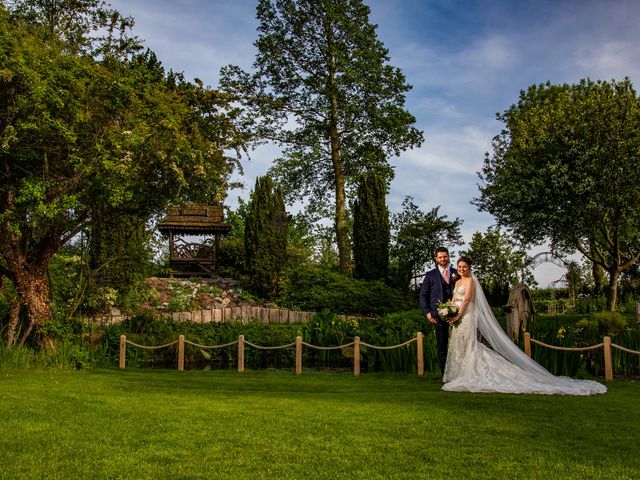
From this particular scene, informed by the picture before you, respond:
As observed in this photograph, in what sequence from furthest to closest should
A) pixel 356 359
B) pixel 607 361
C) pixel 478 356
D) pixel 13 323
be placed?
pixel 13 323, pixel 356 359, pixel 607 361, pixel 478 356

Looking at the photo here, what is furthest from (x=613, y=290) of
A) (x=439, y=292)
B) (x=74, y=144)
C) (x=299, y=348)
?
(x=74, y=144)

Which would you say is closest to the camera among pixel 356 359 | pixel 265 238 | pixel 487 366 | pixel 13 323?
pixel 487 366

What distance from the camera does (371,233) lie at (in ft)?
93.8

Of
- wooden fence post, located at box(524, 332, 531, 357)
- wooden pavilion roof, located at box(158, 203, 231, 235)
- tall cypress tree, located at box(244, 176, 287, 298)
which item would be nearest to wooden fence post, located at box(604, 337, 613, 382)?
wooden fence post, located at box(524, 332, 531, 357)

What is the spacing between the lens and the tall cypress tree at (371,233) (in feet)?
92.7

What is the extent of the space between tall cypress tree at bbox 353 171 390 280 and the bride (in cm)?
1724

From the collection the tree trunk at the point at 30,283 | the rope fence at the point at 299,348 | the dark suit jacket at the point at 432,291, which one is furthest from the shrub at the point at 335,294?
the dark suit jacket at the point at 432,291

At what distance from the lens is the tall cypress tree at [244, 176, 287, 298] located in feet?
88.6

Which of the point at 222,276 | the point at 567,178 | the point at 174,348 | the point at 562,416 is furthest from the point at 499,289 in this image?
the point at 562,416

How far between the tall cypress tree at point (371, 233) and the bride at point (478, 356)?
679 inches

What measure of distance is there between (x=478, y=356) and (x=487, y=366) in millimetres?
228

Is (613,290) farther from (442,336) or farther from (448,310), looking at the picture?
(448,310)

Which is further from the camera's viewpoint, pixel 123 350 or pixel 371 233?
pixel 371 233

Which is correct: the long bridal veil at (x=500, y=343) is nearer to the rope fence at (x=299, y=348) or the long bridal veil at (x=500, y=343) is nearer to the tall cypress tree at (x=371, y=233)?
the rope fence at (x=299, y=348)
